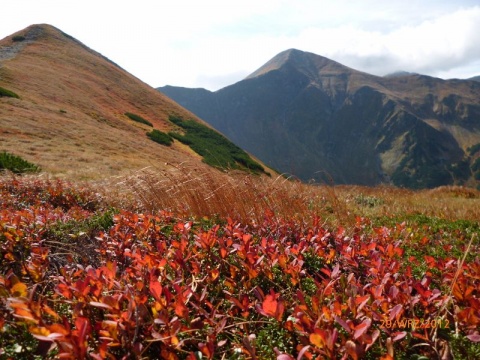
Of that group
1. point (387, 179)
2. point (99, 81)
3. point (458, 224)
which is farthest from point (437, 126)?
point (458, 224)

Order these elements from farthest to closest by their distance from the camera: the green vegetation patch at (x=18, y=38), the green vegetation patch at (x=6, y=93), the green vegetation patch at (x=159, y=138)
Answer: the green vegetation patch at (x=18, y=38) < the green vegetation patch at (x=159, y=138) < the green vegetation patch at (x=6, y=93)

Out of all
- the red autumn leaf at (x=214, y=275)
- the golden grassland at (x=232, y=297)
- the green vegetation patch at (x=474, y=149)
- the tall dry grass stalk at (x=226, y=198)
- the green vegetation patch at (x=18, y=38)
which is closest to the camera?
the golden grassland at (x=232, y=297)

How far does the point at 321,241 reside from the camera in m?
2.75

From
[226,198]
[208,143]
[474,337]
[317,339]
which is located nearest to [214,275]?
[317,339]

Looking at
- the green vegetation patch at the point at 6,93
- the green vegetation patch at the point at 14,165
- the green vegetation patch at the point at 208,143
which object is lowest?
the green vegetation patch at the point at 14,165

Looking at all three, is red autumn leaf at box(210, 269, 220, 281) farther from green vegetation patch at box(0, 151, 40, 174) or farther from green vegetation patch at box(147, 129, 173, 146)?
green vegetation patch at box(147, 129, 173, 146)

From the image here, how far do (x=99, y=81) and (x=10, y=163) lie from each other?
93.8 feet

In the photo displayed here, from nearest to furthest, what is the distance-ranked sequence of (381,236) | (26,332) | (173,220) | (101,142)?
1. (26,332)
2. (381,236)
3. (173,220)
4. (101,142)

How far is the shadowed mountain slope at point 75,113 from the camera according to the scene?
14078 millimetres

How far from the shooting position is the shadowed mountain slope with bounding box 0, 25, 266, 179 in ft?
46.2

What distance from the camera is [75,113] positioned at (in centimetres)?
2355

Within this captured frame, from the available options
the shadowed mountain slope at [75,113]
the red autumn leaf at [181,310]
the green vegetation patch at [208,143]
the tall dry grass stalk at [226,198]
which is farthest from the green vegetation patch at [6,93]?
the red autumn leaf at [181,310]

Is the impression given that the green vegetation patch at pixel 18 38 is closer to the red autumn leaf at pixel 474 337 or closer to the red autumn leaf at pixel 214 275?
the red autumn leaf at pixel 214 275

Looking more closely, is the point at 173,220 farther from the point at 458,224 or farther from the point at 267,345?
the point at 458,224
